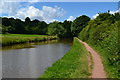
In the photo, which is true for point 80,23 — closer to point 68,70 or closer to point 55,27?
point 55,27

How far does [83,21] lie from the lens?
243ft

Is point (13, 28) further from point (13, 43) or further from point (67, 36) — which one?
point (13, 43)

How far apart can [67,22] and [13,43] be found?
210ft

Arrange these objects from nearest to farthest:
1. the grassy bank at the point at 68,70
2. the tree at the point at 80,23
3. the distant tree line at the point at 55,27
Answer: the grassy bank at the point at 68,70, the tree at the point at 80,23, the distant tree line at the point at 55,27

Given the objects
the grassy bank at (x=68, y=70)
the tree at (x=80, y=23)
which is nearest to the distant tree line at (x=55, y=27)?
the tree at (x=80, y=23)

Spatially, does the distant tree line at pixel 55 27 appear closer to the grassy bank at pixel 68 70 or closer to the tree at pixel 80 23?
the tree at pixel 80 23

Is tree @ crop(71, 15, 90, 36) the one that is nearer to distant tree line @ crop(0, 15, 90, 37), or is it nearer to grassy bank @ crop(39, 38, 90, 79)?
distant tree line @ crop(0, 15, 90, 37)

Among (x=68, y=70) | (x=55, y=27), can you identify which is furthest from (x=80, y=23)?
(x=68, y=70)

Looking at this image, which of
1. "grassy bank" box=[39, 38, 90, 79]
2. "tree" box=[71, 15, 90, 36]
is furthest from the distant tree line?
"grassy bank" box=[39, 38, 90, 79]

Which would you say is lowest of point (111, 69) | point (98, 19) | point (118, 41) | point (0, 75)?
point (0, 75)

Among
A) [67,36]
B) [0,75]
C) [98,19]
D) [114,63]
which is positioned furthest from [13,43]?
[67,36]

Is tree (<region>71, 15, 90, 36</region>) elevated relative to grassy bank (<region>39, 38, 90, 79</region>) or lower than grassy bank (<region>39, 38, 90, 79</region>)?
elevated

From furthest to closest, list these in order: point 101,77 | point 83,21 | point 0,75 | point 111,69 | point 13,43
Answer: point 83,21 < point 13,43 < point 0,75 < point 111,69 < point 101,77

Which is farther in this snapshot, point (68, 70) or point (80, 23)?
point (80, 23)
